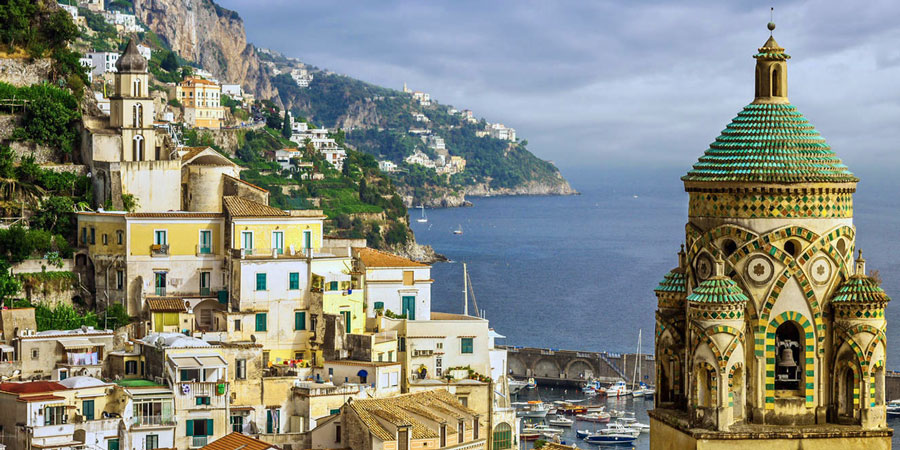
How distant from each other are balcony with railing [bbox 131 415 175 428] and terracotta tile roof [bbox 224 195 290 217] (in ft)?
40.0

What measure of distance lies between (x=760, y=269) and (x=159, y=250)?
144ft

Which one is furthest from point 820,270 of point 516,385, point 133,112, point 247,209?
point 516,385

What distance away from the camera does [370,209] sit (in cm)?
18612

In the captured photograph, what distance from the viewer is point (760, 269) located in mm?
16219

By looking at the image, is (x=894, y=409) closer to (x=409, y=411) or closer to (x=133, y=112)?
(x=133, y=112)

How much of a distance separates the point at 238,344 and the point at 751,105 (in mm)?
37869

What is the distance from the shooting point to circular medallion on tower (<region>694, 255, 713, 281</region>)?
16.4 meters

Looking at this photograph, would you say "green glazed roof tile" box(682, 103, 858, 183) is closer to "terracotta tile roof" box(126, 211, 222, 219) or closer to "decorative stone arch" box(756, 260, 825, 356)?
"decorative stone arch" box(756, 260, 825, 356)

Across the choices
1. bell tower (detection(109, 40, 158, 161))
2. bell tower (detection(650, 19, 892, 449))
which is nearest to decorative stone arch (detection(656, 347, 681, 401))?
bell tower (detection(650, 19, 892, 449))

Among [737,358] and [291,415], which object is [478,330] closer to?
[291,415]

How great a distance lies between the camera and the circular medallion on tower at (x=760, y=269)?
1622cm

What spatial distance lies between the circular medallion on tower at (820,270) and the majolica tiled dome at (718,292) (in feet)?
2.76

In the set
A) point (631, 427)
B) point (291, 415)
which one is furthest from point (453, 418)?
point (631, 427)

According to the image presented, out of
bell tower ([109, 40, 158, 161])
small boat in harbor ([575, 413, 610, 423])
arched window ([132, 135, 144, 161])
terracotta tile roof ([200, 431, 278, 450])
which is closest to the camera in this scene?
terracotta tile roof ([200, 431, 278, 450])
